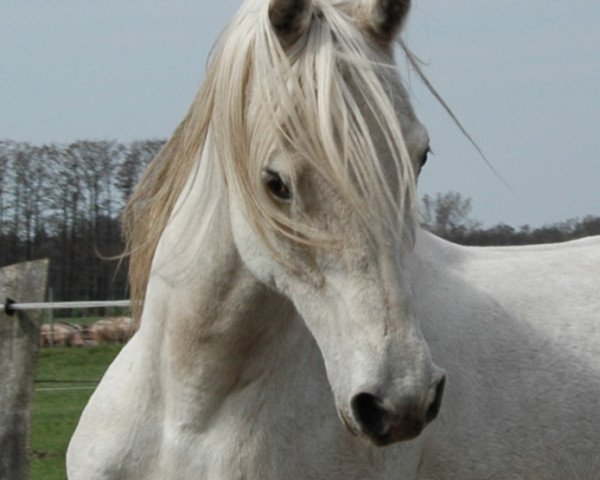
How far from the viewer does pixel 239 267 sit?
3158mm

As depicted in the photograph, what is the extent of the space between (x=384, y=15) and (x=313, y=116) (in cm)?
40

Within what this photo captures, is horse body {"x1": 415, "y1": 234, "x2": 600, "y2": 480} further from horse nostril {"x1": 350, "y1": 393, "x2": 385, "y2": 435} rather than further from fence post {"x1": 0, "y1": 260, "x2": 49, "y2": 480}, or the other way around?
fence post {"x1": 0, "y1": 260, "x2": 49, "y2": 480}

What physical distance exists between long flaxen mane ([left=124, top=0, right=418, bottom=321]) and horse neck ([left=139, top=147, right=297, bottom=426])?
14 cm

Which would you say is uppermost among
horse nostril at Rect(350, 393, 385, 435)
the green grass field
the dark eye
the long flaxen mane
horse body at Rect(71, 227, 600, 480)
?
the long flaxen mane

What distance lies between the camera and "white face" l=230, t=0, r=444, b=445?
2.56 meters

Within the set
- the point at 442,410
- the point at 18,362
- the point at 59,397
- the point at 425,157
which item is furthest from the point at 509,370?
the point at 59,397

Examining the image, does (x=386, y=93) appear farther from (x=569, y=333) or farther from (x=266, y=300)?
(x=569, y=333)

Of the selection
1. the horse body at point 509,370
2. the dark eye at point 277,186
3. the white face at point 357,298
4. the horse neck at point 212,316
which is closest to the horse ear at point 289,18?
the white face at point 357,298

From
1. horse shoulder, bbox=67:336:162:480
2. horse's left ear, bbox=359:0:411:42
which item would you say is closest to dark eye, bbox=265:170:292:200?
horse's left ear, bbox=359:0:411:42

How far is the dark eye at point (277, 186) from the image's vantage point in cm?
282

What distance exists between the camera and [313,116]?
2.82 m

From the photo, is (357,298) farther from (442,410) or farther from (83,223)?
(83,223)

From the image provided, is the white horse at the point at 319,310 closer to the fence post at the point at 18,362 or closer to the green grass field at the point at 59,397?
the fence post at the point at 18,362

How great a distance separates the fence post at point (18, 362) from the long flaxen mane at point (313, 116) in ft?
7.50
